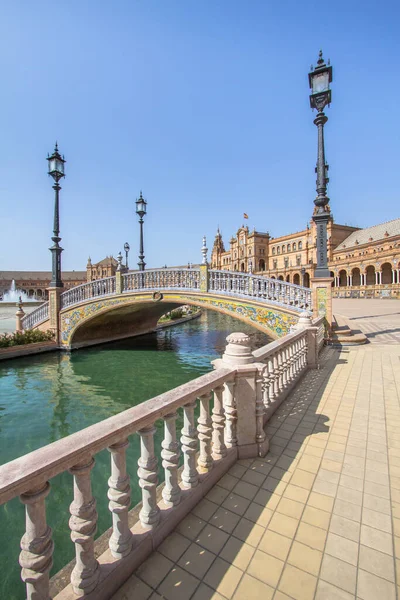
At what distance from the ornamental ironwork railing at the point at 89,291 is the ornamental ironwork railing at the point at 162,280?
962 mm

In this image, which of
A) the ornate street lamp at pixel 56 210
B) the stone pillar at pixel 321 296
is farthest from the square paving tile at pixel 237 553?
the ornate street lamp at pixel 56 210

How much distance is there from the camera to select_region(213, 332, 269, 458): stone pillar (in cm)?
343

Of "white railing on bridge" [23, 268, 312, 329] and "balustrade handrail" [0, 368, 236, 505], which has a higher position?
"white railing on bridge" [23, 268, 312, 329]

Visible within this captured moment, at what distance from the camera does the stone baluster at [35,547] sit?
58.8 inches

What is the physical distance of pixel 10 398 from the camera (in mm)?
8773

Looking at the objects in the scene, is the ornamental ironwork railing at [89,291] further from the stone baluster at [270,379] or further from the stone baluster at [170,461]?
the stone baluster at [170,461]

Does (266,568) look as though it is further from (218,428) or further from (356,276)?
(356,276)

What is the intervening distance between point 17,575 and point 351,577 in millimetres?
3405

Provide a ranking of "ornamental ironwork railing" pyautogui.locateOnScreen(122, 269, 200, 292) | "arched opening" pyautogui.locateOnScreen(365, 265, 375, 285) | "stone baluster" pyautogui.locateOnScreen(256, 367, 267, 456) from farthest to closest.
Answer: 1. "arched opening" pyautogui.locateOnScreen(365, 265, 375, 285)
2. "ornamental ironwork railing" pyautogui.locateOnScreen(122, 269, 200, 292)
3. "stone baluster" pyautogui.locateOnScreen(256, 367, 267, 456)

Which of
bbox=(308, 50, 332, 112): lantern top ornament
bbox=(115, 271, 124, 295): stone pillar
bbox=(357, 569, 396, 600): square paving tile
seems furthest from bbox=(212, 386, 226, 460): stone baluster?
bbox=(115, 271, 124, 295): stone pillar

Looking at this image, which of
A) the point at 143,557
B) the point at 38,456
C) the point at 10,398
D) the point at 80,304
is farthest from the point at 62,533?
the point at 80,304

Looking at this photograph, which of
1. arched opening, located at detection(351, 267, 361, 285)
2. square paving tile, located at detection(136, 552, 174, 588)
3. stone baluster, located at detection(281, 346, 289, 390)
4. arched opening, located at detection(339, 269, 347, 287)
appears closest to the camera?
square paving tile, located at detection(136, 552, 174, 588)

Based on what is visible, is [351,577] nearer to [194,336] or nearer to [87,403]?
[87,403]

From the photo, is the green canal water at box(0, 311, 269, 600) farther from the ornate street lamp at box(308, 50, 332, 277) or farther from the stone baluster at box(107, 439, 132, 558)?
the ornate street lamp at box(308, 50, 332, 277)
